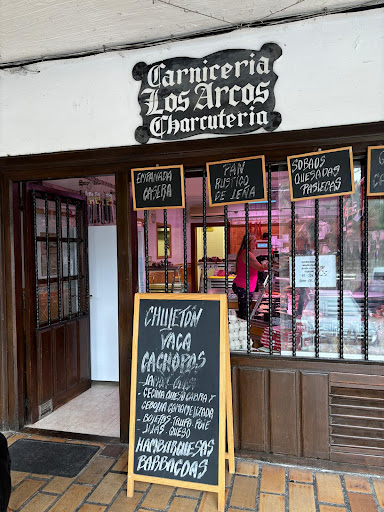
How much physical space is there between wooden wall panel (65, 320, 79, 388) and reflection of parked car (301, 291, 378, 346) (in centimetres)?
246

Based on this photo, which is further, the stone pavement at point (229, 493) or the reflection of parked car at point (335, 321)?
the reflection of parked car at point (335, 321)

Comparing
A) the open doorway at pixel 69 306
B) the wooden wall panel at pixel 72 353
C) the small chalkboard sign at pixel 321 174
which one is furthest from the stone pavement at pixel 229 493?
the small chalkboard sign at pixel 321 174

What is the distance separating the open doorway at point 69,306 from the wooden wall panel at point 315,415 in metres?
1.62

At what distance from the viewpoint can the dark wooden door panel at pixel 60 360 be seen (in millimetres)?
3900

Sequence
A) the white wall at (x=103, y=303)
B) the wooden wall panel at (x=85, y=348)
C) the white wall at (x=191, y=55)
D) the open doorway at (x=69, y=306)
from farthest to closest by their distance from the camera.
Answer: the white wall at (x=103, y=303), the wooden wall panel at (x=85, y=348), the open doorway at (x=69, y=306), the white wall at (x=191, y=55)

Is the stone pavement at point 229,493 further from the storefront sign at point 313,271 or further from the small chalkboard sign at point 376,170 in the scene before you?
the small chalkboard sign at point 376,170

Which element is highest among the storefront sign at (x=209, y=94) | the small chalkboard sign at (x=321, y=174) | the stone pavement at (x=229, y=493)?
the storefront sign at (x=209, y=94)

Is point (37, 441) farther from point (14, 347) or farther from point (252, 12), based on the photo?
point (252, 12)

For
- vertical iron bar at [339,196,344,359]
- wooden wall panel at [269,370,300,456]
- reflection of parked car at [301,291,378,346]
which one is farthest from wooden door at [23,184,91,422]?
vertical iron bar at [339,196,344,359]

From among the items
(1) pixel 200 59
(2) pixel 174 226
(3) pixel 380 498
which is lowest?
(3) pixel 380 498

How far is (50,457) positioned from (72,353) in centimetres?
132

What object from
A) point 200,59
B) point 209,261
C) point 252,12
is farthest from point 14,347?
point 209,261

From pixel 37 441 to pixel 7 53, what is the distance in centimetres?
314

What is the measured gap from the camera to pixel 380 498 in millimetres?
2418
